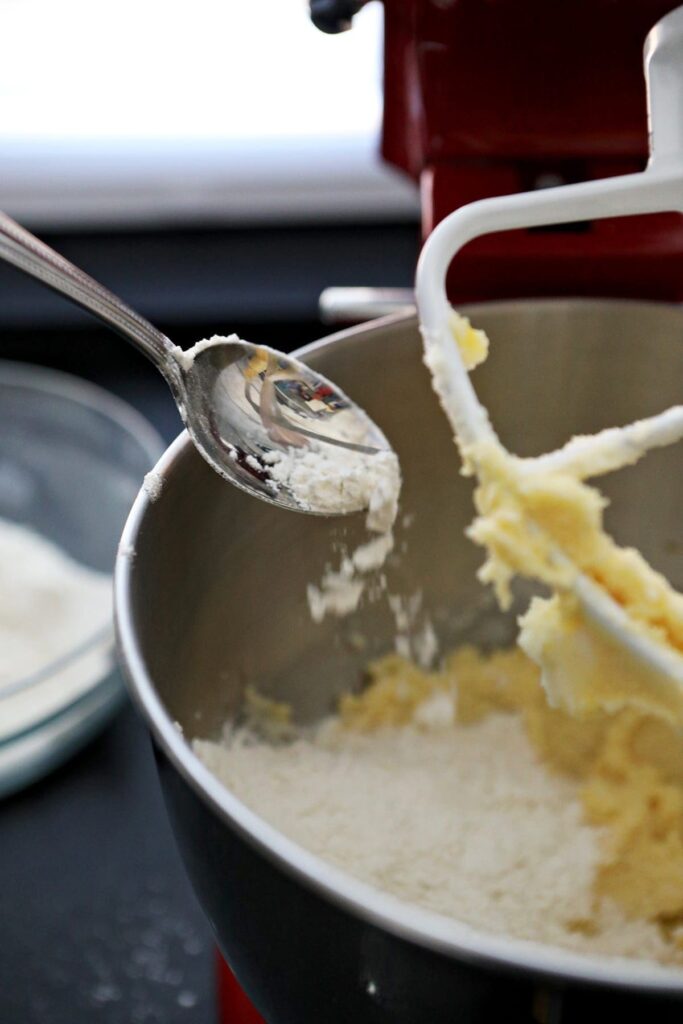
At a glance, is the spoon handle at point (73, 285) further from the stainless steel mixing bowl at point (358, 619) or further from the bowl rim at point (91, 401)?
the bowl rim at point (91, 401)

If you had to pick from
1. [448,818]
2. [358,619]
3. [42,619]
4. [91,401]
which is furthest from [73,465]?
[448,818]

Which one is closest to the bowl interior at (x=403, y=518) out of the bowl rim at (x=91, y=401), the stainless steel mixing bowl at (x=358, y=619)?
the stainless steel mixing bowl at (x=358, y=619)

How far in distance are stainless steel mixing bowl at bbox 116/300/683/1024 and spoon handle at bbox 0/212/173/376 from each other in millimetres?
46

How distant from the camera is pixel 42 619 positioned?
2.31 feet

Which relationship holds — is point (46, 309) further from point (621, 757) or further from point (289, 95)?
point (621, 757)

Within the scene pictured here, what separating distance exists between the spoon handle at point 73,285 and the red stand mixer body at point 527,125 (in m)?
0.17

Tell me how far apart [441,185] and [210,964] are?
0.45 meters

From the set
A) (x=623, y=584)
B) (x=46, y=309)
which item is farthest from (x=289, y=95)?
(x=623, y=584)

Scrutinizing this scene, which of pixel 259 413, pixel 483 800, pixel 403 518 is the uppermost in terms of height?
pixel 259 413

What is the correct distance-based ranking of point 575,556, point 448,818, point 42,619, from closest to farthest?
point 575,556 → point 448,818 → point 42,619

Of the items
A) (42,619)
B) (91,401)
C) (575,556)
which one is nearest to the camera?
(575,556)

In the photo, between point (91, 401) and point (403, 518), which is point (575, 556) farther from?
point (91, 401)

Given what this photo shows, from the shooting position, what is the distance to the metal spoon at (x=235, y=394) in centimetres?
44

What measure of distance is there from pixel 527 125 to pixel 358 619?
292 mm
